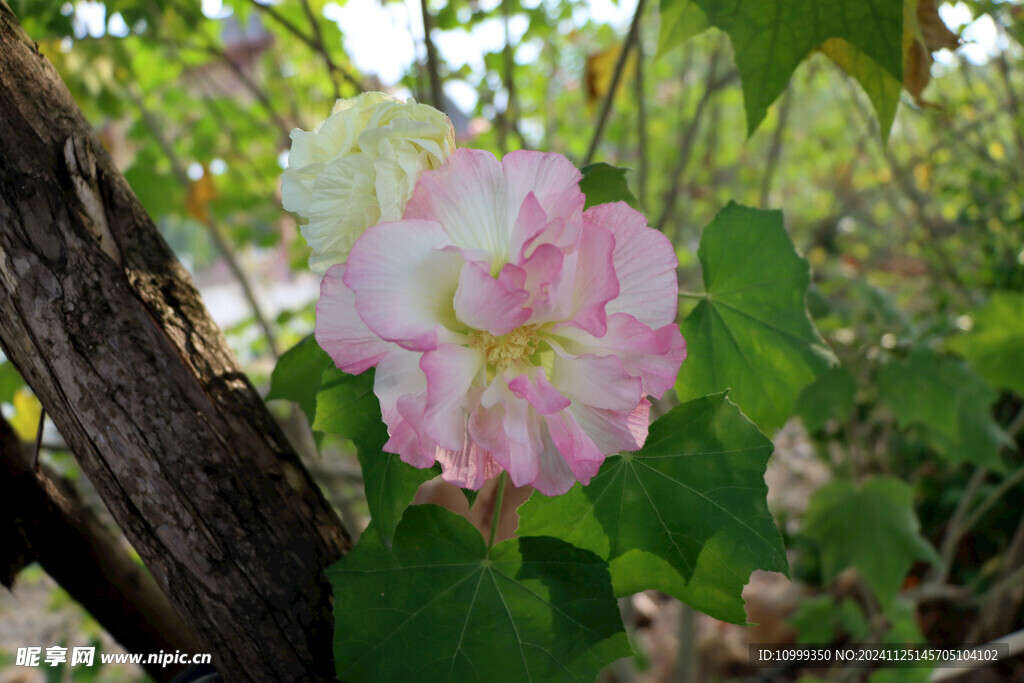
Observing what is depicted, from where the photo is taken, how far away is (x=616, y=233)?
471 mm

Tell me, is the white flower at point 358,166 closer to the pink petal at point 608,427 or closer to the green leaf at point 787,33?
the pink petal at point 608,427

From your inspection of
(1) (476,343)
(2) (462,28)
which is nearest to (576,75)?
(2) (462,28)

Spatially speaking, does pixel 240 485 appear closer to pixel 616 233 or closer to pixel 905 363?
pixel 616 233

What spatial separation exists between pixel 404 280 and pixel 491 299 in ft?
0.20

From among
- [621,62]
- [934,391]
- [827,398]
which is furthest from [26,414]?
[934,391]

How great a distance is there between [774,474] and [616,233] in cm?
469

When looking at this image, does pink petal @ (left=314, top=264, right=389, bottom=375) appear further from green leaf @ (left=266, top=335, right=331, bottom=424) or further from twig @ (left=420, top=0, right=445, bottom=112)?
twig @ (left=420, top=0, right=445, bottom=112)

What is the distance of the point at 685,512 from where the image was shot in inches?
21.7

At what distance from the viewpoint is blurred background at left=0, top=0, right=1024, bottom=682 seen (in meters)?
1.49

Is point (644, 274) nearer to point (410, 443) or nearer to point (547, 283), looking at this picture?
point (547, 283)

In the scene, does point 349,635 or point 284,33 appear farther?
point 284,33

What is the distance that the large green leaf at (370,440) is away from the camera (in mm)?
497

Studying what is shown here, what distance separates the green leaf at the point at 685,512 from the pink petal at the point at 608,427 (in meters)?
0.10

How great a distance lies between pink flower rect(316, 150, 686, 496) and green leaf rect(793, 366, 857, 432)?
0.80 meters
